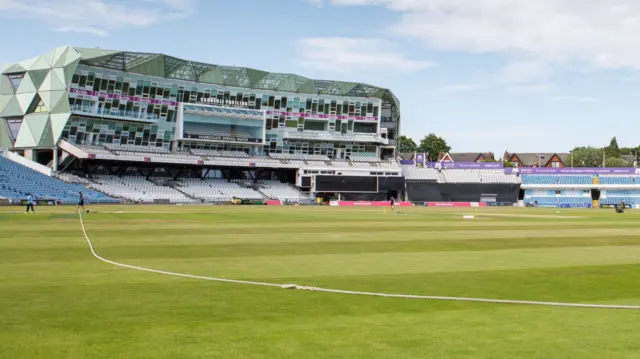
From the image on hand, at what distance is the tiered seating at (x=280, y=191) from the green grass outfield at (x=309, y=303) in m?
67.4

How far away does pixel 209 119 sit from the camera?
9594 cm

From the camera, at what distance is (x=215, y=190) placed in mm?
88500

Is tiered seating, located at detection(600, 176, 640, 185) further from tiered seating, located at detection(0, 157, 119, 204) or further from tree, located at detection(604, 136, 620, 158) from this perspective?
tiered seating, located at detection(0, 157, 119, 204)

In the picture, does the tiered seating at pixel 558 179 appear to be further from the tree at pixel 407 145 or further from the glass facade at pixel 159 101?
the tree at pixel 407 145

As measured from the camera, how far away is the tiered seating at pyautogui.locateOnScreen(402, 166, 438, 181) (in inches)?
4129

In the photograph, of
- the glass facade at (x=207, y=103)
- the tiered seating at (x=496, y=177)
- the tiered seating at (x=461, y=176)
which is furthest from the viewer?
the tiered seating at (x=496, y=177)

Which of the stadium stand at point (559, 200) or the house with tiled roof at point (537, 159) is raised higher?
the house with tiled roof at point (537, 159)

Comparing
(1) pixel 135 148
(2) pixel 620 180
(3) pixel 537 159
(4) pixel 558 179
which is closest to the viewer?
(1) pixel 135 148

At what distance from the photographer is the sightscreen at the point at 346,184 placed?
311ft

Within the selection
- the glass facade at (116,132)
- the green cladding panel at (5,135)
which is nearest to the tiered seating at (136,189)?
the glass facade at (116,132)

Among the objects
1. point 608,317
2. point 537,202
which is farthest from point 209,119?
point 608,317

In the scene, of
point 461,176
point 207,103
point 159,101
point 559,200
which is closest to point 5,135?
point 159,101

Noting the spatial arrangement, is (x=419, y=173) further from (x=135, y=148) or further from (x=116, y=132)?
(x=116, y=132)

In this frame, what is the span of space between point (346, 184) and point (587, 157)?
87493 millimetres
